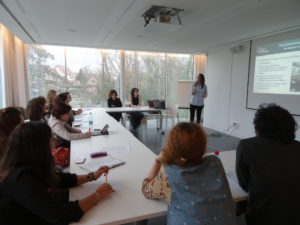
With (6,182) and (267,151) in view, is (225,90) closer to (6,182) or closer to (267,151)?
(267,151)

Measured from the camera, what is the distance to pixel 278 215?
42.2 inches

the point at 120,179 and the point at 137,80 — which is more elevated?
the point at 137,80

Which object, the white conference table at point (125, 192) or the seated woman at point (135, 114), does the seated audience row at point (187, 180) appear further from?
the seated woman at point (135, 114)

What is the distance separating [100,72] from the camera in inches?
263

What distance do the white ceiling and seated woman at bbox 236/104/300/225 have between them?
222 cm

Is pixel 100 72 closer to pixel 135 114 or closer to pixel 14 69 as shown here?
pixel 135 114

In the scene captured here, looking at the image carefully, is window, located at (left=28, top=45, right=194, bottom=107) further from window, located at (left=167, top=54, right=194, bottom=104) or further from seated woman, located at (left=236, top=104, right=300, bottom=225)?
seated woman, located at (left=236, top=104, right=300, bottom=225)

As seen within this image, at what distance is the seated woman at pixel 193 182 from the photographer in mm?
894

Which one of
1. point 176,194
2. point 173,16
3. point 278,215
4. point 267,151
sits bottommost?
point 278,215

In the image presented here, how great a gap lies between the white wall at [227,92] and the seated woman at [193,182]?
4.45 m

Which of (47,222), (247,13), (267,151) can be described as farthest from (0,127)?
(247,13)

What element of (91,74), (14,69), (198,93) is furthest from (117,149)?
(91,74)

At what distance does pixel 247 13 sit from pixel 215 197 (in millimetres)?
3260

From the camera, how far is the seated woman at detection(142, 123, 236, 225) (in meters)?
0.89
